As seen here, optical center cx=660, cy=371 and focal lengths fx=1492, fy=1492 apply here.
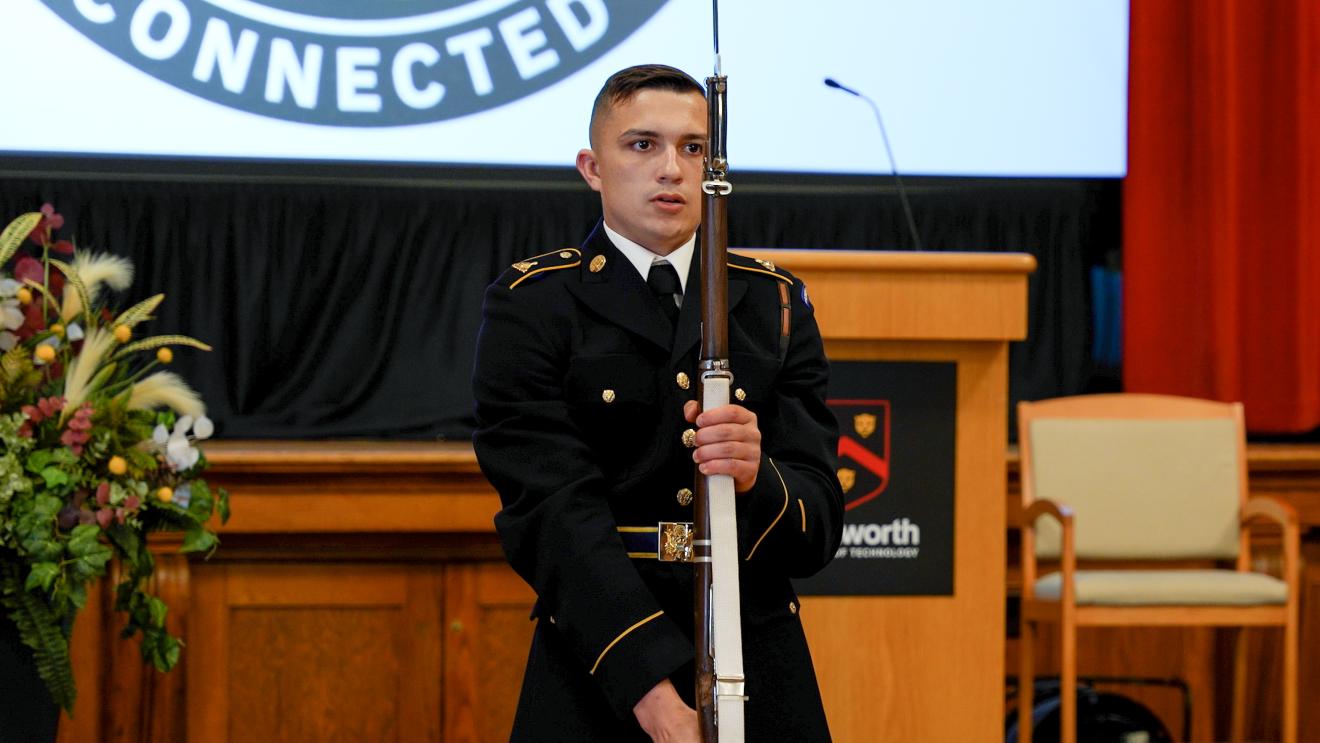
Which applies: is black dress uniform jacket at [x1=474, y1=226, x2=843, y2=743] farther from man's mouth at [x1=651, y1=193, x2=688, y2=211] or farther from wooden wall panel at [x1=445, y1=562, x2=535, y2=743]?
Result: wooden wall panel at [x1=445, y1=562, x2=535, y2=743]

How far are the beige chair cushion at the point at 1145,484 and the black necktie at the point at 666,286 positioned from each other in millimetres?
2532

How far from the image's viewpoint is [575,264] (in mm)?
1555

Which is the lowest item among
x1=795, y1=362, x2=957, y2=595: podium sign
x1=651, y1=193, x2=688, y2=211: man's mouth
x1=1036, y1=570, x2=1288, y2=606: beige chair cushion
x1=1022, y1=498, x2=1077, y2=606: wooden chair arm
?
x1=1036, y1=570, x2=1288, y2=606: beige chair cushion

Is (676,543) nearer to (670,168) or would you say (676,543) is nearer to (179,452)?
(670,168)

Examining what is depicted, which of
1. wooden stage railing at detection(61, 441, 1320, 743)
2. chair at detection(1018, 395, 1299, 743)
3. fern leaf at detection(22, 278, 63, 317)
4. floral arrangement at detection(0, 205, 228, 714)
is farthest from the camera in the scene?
chair at detection(1018, 395, 1299, 743)

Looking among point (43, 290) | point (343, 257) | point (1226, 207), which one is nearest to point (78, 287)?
point (43, 290)

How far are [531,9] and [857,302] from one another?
1935mm

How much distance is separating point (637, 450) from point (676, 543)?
10cm

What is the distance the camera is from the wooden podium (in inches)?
99.8

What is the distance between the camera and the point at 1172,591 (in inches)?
136

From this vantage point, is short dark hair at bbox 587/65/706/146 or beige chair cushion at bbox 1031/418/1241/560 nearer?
short dark hair at bbox 587/65/706/146

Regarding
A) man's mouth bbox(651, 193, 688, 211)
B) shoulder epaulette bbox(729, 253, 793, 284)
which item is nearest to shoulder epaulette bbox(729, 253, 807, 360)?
shoulder epaulette bbox(729, 253, 793, 284)

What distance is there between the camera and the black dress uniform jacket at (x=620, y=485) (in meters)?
1.39

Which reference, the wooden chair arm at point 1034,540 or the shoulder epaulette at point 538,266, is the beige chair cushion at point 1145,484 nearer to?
the wooden chair arm at point 1034,540
